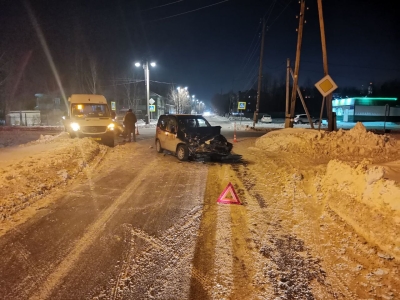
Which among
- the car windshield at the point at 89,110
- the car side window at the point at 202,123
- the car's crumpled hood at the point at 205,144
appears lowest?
the car's crumpled hood at the point at 205,144

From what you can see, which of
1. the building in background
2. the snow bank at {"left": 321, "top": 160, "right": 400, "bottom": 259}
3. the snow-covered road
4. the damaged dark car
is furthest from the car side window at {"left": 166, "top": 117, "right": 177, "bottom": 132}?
the building in background

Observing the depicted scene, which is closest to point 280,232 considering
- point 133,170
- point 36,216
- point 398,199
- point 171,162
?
point 398,199

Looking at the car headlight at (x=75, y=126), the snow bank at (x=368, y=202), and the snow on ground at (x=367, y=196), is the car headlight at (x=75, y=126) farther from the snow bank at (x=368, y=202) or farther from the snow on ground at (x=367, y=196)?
the snow bank at (x=368, y=202)

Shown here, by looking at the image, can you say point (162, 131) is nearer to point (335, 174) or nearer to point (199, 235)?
point (335, 174)

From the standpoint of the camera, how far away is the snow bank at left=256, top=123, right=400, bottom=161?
41.5ft

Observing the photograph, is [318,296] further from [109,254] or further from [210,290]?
[109,254]

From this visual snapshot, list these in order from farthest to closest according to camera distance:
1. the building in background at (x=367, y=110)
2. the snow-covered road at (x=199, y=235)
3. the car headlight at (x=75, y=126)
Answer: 1. the building in background at (x=367, y=110)
2. the car headlight at (x=75, y=126)
3. the snow-covered road at (x=199, y=235)

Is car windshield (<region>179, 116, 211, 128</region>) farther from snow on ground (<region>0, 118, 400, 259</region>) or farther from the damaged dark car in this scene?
snow on ground (<region>0, 118, 400, 259</region>)

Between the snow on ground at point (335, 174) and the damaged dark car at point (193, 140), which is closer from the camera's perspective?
the snow on ground at point (335, 174)

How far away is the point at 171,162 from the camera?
12.1 m

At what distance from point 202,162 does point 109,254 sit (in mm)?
7837

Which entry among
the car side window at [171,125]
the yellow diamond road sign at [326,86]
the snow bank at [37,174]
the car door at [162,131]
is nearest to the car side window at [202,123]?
the car side window at [171,125]

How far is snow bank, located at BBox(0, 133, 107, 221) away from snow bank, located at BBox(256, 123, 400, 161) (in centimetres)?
915

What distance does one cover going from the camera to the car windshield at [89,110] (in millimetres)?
16520
